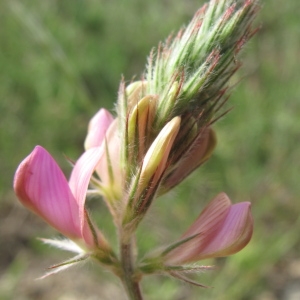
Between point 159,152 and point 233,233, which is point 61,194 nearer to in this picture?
point 159,152

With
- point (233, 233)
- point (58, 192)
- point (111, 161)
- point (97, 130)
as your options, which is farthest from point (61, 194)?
point (233, 233)

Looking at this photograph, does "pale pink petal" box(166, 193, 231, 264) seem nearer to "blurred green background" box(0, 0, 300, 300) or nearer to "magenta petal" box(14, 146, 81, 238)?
"magenta petal" box(14, 146, 81, 238)

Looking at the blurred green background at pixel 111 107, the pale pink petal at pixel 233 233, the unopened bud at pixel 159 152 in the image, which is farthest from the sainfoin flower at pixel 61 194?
the blurred green background at pixel 111 107

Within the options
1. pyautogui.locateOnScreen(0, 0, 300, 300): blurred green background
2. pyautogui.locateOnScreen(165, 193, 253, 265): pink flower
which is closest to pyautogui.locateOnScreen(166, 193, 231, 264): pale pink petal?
pyautogui.locateOnScreen(165, 193, 253, 265): pink flower

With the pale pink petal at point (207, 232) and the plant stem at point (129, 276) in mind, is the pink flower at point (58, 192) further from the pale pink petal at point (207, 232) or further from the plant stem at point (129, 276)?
the pale pink petal at point (207, 232)

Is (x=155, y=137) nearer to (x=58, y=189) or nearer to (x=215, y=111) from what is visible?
(x=215, y=111)
